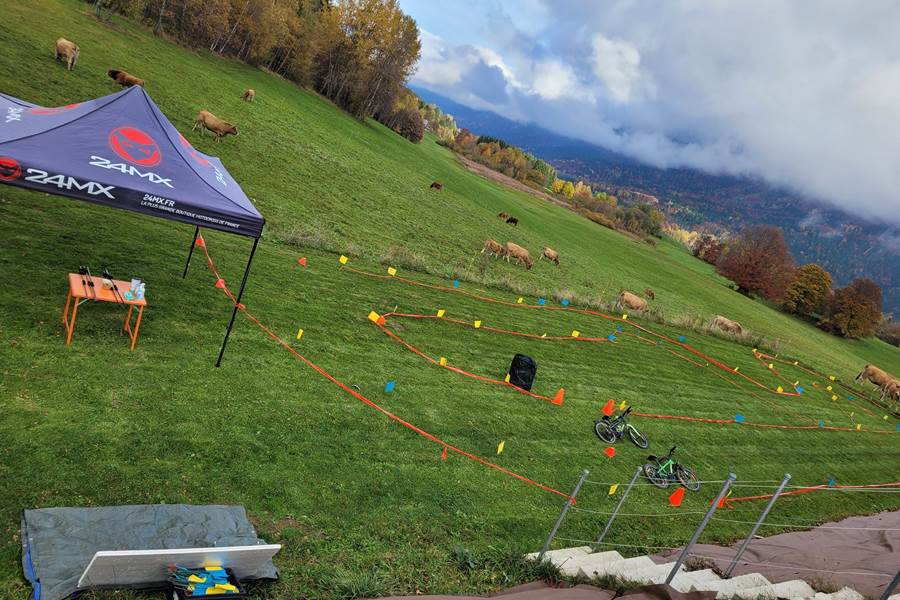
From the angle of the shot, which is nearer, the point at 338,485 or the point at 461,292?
the point at 338,485

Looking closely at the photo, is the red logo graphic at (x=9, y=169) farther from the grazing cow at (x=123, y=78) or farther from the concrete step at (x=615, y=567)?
the grazing cow at (x=123, y=78)

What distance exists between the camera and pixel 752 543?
9383 mm

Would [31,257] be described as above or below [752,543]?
below

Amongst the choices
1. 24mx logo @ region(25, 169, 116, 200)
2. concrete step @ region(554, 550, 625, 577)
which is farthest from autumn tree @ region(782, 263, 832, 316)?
24mx logo @ region(25, 169, 116, 200)

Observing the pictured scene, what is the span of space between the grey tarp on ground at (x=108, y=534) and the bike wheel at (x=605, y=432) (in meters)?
8.99

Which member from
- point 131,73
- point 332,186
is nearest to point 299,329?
point 332,186

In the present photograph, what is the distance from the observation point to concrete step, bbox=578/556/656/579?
21.2 feet

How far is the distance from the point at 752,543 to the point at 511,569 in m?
5.62

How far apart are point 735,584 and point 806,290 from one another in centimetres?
7580

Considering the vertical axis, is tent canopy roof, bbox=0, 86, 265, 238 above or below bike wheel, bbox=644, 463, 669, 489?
above

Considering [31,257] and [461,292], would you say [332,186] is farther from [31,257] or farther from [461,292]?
[31,257]

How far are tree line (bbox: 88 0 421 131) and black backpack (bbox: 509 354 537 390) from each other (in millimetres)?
42960

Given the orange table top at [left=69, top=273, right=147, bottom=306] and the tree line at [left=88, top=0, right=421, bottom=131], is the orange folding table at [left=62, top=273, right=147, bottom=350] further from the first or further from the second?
the tree line at [left=88, top=0, right=421, bottom=131]

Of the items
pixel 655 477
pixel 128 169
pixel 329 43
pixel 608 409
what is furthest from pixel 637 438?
pixel 329 43
